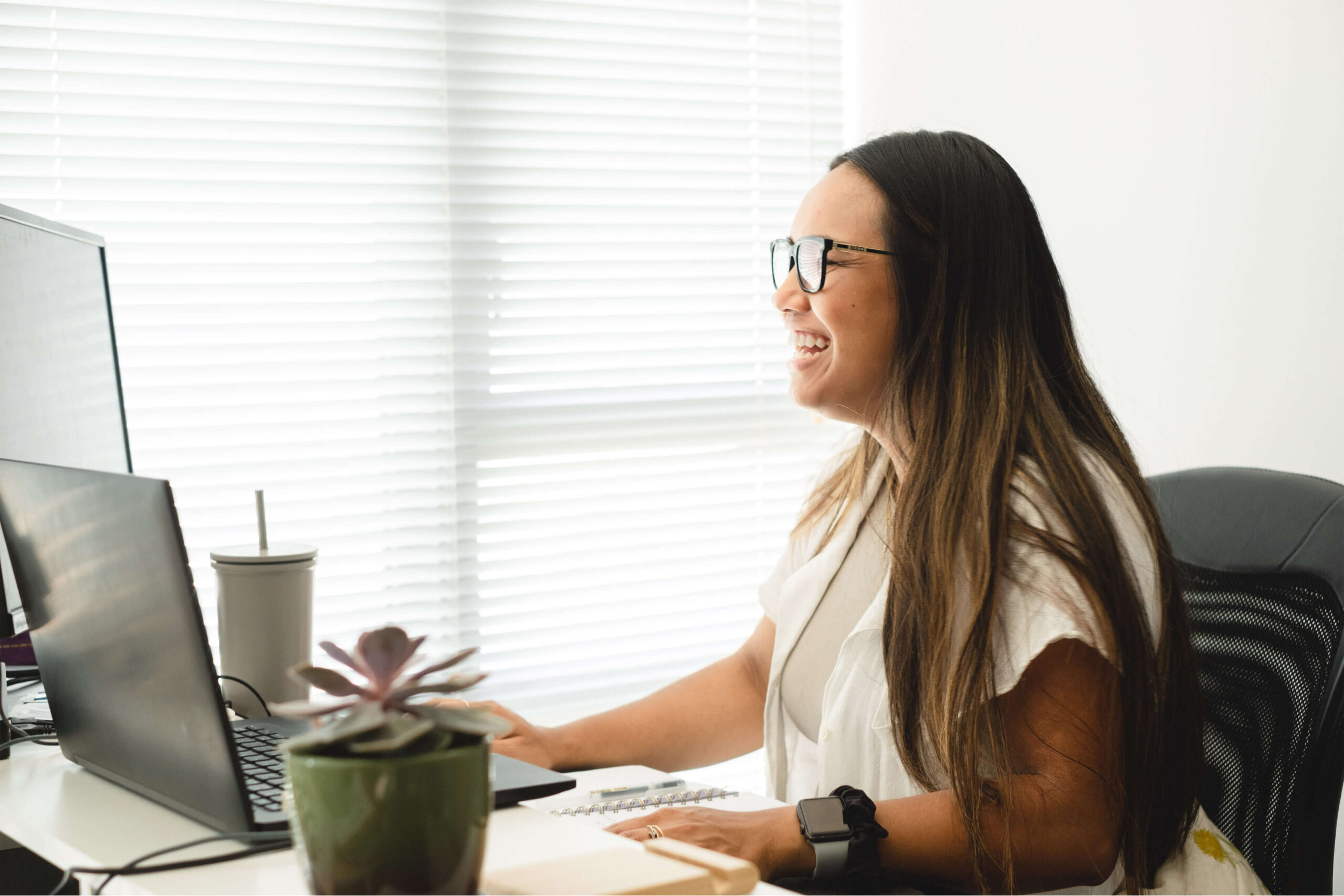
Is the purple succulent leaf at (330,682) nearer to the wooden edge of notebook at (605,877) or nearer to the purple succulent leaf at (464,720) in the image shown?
the purple succulent leaf at (464,720)

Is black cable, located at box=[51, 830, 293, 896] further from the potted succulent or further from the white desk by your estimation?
the potted succulent

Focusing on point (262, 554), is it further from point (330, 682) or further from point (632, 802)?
point (330, 682)

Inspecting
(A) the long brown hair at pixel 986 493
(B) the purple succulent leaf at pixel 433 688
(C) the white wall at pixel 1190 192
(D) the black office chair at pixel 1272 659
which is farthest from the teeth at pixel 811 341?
(C) the white wall at pixel 1190 192

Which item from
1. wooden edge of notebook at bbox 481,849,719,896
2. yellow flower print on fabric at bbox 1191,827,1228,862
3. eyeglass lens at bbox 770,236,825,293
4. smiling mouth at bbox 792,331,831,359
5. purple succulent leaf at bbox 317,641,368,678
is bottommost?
yellow flower print on fabric at bbox 1191,827,1228,862

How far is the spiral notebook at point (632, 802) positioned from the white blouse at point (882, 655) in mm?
120

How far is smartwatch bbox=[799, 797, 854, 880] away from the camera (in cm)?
98

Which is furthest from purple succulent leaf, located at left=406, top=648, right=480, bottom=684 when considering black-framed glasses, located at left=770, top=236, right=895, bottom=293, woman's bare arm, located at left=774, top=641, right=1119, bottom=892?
black-framed glasses, located at left=770, top=236, right=895, bottom=293

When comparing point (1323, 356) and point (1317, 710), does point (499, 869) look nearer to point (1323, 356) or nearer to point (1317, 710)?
point (1317, 710)

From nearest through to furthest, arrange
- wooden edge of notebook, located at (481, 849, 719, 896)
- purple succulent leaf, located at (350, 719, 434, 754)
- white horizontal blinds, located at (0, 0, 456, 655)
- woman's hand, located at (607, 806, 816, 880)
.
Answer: purple succulent leaf, located at (350, 719, 434, 754)
wooden edge of notebook, located at (481, 849, 719, 896)
woman's hand, located at (607, 806, 816, 880)
white horizontal blinds, located at (0, 0, 456, 655)

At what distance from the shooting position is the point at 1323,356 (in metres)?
1.87

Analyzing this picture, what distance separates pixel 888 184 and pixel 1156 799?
0.71 m

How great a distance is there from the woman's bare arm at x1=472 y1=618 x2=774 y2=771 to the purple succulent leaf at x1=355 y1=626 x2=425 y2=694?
615 mm

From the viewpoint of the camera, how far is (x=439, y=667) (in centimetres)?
63

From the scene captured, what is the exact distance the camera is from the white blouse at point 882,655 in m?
1.06
